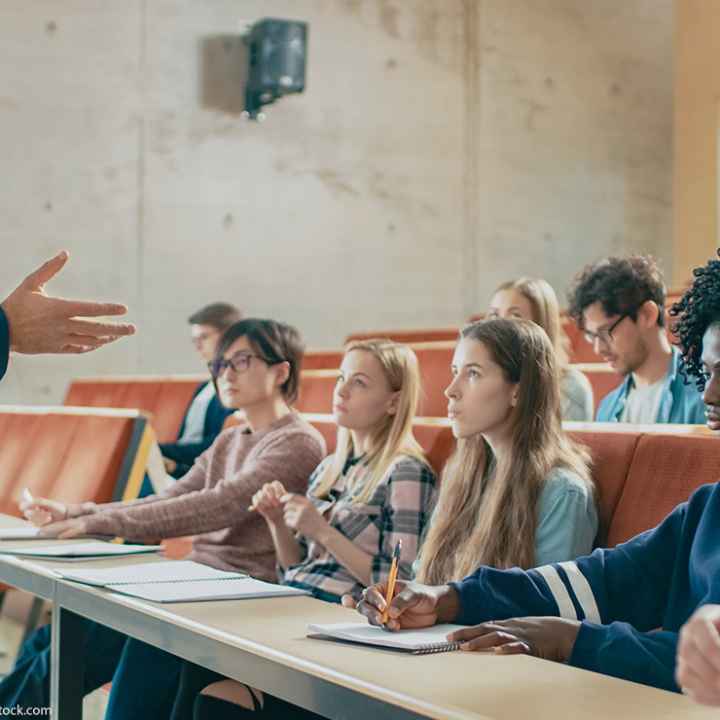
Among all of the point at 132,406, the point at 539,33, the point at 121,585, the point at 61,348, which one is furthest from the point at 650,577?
the point at 539,33

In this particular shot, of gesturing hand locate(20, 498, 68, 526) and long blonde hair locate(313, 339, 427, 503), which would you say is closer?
long blonde hair locate(313, 339, 427, 503)

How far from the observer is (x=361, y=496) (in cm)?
268

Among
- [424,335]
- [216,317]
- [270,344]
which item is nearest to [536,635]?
[270,344]

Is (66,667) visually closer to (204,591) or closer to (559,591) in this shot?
(204,591)

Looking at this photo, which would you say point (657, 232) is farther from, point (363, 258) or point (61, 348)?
point (61, 348)

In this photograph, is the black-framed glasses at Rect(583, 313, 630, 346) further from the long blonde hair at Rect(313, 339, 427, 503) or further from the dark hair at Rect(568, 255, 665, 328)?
the long blonde hair at Rect(313, 339, 427, 503)

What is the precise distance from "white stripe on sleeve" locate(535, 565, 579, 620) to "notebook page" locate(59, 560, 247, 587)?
1.92 feet

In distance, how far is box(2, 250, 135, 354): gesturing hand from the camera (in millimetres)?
1958

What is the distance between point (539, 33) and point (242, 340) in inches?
219

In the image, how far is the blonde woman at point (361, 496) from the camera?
2.55 m


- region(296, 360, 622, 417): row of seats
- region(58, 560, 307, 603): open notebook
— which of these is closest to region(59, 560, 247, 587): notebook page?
region(58, 560, 307, 603): open notebook

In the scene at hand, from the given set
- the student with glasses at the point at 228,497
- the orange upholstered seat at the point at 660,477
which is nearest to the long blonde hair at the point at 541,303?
the student with glasses at the point at 228,497

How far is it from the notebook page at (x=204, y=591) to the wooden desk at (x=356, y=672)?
25 millimetres

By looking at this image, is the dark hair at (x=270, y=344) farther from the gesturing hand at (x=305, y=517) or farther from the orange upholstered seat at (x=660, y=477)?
the orange upholstered seat at (x=660, y=477)
